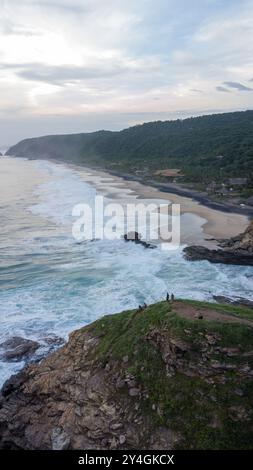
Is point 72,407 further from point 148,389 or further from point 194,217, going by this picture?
point 194,217

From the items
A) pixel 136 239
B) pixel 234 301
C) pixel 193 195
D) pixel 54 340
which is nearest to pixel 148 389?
pixel 54 340

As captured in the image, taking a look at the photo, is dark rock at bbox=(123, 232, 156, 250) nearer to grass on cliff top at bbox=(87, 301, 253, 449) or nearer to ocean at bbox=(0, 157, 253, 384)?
ocean at bbox=(0, 157, 253, 384)

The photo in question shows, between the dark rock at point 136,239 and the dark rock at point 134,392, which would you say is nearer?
the dark rock at point 134,392

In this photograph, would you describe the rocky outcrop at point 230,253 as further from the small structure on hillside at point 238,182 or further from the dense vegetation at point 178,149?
the small structure on hillside at point 238,182

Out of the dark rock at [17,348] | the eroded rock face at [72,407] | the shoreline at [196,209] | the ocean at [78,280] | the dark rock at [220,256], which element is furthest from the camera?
the shoreline at [196,209]

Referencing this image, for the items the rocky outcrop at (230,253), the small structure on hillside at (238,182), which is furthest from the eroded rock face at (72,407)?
the small structure on hillside at (238,182)

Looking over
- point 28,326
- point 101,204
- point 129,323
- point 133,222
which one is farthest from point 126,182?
point 129,323
